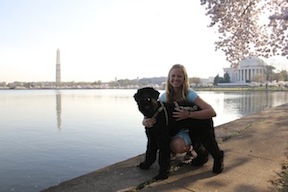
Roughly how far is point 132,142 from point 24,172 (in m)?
4.00

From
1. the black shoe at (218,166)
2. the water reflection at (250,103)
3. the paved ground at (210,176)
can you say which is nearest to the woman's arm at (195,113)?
the black shoe at (218,166)

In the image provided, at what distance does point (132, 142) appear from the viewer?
10.2 m

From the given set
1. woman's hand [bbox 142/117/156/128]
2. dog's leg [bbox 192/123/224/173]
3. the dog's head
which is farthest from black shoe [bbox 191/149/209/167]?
the dog's head

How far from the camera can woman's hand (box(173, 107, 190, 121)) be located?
402cm

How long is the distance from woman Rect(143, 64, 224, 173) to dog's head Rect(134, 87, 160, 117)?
0.12 metres

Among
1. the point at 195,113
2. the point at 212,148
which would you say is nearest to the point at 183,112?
the point at 195,113

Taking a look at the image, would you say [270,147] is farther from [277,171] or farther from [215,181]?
[215,181]

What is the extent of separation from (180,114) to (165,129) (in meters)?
0.29

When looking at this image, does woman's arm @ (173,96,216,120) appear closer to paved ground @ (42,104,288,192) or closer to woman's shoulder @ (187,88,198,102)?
woman's shoulder @ (187,88,198,102)

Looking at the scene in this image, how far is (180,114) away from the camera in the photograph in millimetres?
4023

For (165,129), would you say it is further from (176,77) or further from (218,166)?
(218,166)

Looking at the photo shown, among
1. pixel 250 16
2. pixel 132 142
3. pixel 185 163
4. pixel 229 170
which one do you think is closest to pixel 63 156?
pixel 132 142

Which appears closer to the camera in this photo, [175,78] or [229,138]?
[175,78]

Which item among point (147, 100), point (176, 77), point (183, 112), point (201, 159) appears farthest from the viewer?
point (201, 159)
